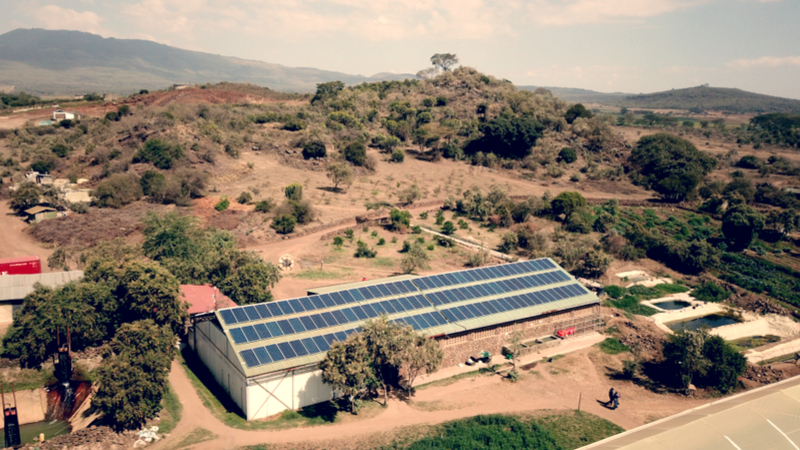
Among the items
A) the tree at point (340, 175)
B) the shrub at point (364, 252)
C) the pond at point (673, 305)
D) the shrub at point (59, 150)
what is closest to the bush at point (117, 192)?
the shrub at point (59, 150)

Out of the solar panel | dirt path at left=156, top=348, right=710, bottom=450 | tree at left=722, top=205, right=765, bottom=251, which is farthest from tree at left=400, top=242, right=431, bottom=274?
tree at left=722, top=205, right=765, bottom=251

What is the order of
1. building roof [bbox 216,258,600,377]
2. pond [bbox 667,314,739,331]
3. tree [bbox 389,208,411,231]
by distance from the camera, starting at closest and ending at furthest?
building roof [bbox 216,258,600,377], pond [bbox 667,314,739,331], tree [bbox 389,208,411,231]

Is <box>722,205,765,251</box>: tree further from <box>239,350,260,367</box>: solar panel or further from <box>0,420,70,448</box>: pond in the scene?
<box>0,420,70,448</box>: pond

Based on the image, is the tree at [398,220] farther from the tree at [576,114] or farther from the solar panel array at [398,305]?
the tree at [576,114]

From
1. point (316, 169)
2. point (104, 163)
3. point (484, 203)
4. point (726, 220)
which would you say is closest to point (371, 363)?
point (484, 203)

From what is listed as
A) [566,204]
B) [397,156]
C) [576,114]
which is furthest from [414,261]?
[576,114]

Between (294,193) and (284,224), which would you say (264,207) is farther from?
(284,224)

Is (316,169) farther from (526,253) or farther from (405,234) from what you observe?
(526,253)
